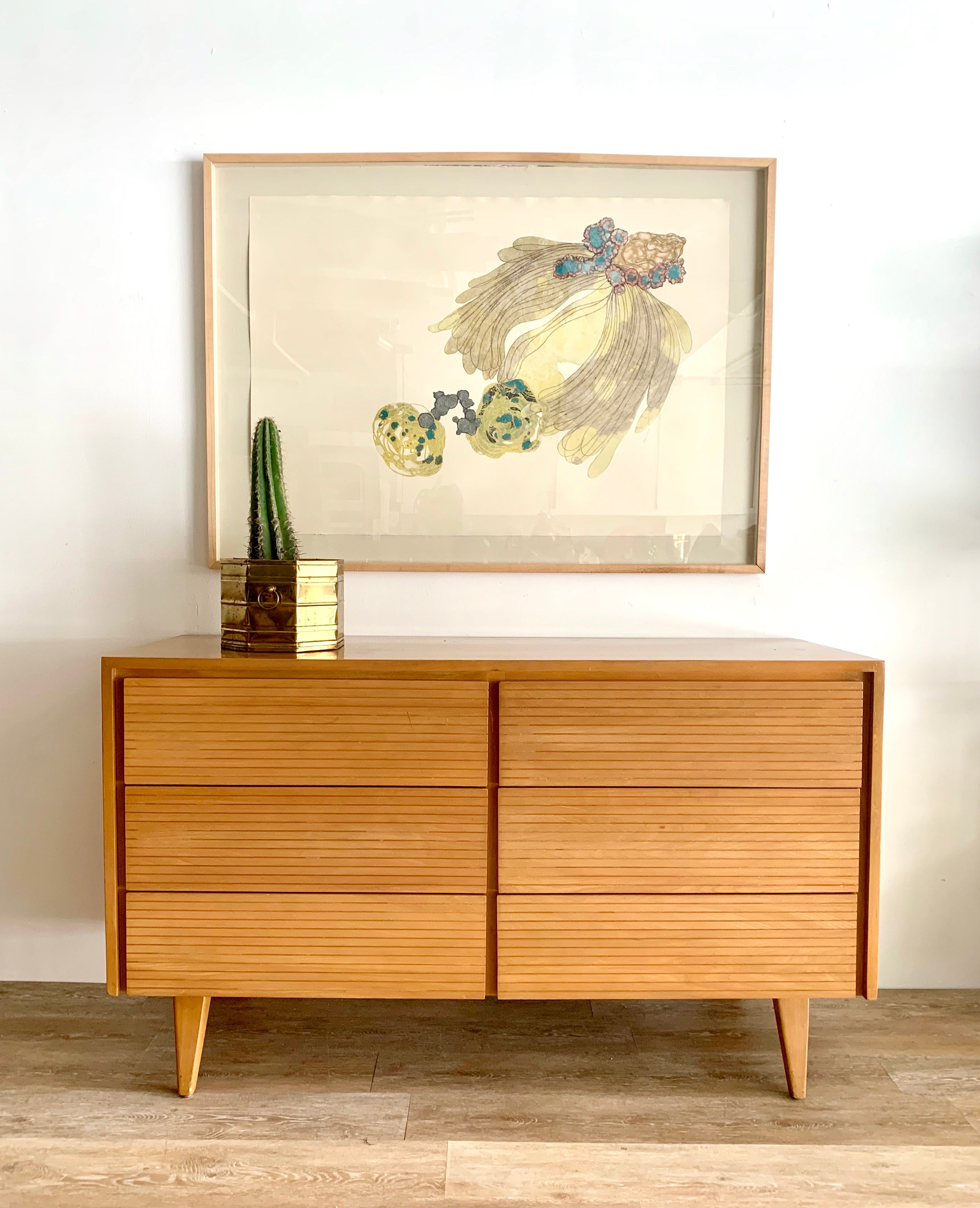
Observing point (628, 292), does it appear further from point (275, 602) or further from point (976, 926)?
point (976, 926)

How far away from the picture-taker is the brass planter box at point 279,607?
162 centimetres

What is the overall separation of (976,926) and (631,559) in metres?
1.22

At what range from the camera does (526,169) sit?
1922 mm

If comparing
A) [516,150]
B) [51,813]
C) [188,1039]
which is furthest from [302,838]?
[516,150]

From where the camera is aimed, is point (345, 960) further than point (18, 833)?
No

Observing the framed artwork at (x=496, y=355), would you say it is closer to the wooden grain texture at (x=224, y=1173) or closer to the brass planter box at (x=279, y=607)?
the brass planter box at (x=279, y=607)

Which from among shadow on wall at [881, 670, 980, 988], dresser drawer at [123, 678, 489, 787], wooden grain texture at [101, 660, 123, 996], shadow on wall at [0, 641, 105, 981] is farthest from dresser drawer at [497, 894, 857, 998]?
shadow on wall at [0, 641, 105, 981]

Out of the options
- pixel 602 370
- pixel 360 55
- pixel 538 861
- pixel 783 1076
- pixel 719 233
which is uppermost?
pixel 360 55

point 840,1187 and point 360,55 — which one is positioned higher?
point 360,55

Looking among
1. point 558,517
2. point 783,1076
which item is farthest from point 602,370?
point 783,1076

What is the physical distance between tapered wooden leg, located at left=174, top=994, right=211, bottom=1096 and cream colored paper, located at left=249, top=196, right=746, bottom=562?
0.97 meters

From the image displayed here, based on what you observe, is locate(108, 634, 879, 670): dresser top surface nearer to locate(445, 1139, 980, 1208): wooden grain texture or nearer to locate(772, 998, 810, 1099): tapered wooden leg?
locate(772, 998, 810, 1099): tapered wooden leg

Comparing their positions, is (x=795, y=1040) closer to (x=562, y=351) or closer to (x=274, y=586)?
(x=274, y=586)

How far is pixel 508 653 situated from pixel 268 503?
22.0 inches
